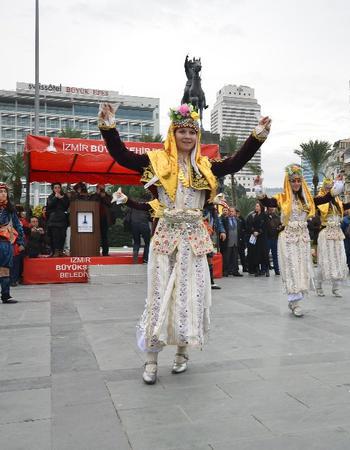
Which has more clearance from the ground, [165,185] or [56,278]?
[165,185]

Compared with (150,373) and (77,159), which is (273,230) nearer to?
(77,159)

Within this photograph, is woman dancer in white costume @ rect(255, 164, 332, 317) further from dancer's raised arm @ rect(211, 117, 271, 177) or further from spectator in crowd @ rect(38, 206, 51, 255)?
spectator in crowd @ rect(38, 206, 51, 255)

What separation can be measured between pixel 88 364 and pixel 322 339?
2.61 metres

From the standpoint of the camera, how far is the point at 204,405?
3.40 meters

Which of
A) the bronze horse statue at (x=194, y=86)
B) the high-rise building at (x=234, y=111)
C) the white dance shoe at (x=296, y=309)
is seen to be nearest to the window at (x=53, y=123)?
the high-rise building at (x=234, y=111)

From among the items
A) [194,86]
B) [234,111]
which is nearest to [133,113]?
[234,111]

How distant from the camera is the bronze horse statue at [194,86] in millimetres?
22016

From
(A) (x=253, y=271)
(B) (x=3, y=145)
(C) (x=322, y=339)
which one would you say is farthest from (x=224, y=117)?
(C) (x=322, y=339)

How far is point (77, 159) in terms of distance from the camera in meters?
12.5

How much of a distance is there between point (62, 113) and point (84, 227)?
101 m

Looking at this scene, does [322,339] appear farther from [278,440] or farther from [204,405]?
[278,440]

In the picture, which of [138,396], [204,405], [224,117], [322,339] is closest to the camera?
[204,405]

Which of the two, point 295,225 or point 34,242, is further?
point 34,242

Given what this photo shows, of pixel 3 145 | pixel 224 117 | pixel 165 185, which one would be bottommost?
pixel 165 185
